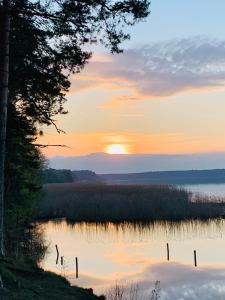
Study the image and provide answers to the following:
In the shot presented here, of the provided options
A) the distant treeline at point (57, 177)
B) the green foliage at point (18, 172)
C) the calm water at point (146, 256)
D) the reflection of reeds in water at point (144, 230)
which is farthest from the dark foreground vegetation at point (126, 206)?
the distant treeline at point (57, 177)

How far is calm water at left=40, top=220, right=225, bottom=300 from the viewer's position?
2283cm

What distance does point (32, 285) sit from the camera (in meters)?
10.1

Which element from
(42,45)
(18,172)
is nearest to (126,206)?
(18,172)

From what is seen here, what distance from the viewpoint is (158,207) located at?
157 ft

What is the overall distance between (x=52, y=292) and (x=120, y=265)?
61.0 feet

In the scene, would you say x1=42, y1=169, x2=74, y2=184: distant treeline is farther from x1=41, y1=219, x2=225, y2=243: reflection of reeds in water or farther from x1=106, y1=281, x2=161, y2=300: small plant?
x1=106, y1=281, x2=161, y2=300: small plant

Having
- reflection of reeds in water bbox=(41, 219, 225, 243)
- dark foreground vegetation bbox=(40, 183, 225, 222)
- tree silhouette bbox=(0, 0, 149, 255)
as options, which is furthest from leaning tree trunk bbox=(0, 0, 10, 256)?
dark foreground vegetation bbox=(40, 183, 225, 222)

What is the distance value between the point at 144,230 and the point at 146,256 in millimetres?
9764

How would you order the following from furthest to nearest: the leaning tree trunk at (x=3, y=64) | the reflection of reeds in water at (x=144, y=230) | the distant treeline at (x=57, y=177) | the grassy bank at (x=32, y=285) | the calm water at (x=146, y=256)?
the distant treeline at (x=57, y=177) < the reflection of reeds in water at (x=144, y=230) < the calm water at (x=146, y=256) < the leaning tree trunk at (x=3, y=64) < the grassy bank at (x=32, y=285)

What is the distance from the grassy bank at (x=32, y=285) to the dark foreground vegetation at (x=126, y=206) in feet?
113

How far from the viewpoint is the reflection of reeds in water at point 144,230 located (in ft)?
123

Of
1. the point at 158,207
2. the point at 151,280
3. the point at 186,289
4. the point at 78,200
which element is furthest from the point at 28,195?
the point at 78,200

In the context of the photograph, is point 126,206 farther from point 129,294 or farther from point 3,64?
point 3,64

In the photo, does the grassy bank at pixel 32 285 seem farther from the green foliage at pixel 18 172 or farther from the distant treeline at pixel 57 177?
the distant treeline at pixel 57 177
